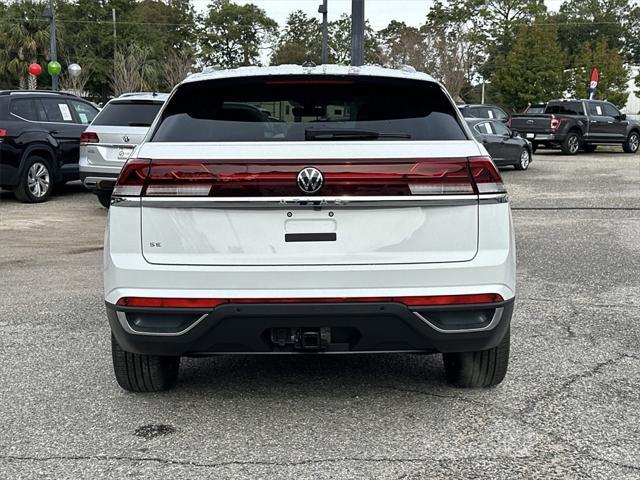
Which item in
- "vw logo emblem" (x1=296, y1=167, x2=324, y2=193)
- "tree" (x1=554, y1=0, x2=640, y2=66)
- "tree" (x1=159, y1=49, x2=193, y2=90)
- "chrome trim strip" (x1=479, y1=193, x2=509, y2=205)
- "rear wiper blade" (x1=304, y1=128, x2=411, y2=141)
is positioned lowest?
"chrome trim strip" (x1=479, y1=193, x2=509, y2=205)

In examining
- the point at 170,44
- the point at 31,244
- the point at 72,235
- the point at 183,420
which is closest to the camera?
the point at 183,420

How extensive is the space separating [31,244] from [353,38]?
342 inches

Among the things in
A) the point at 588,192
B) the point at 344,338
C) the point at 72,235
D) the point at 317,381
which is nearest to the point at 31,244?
the point at 72,235

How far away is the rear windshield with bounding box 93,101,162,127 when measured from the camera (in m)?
12.8

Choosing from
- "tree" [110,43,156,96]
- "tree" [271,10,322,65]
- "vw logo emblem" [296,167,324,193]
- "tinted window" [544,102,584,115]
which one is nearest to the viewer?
"vw logo emblem" [296,167,324,193]

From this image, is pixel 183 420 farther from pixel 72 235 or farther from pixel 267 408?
pixel 72 235

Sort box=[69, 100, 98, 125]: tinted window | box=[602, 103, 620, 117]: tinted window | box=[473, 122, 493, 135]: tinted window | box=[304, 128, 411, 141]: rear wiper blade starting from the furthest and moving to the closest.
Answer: box=[602, 103, 620, 117]: tinted window < box=[473, 122, 493, 135]: tinted window < box=[69, 100, 98, 125]: tinted window < box=[304, 128, 411, 141]: rear wiper blade

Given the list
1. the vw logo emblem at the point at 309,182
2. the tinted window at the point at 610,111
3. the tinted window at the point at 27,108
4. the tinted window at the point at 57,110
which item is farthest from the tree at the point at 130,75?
the vw logo emblem at the point at 309,182

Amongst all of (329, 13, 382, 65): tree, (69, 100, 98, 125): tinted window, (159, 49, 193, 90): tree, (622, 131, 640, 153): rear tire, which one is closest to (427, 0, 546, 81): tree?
(329, 13, 382, 65): tree

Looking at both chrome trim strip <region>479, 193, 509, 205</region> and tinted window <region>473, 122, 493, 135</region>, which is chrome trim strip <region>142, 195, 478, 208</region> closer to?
chrome trim strip <region>479, 193, 509, 205</region>

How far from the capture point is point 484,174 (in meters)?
3.93

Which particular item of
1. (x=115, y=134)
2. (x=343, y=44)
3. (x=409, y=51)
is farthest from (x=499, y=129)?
(x=343, y=44)

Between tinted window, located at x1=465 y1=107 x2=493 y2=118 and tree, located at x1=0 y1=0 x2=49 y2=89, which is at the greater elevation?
tree, located at x1=0 y1=0 x2=49 y2=89

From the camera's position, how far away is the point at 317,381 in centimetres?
488
